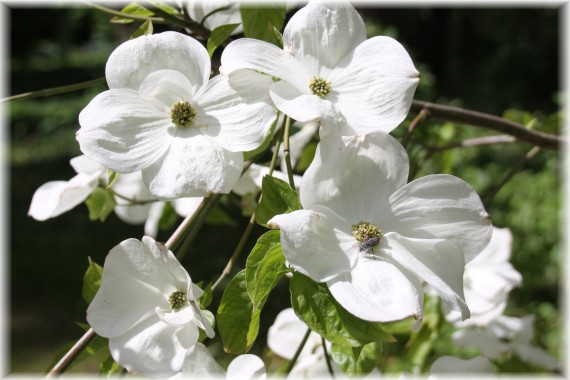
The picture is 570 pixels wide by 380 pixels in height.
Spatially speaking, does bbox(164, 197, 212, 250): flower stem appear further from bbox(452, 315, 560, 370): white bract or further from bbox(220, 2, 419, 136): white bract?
bbox(452, 315, 560, 370): white bract

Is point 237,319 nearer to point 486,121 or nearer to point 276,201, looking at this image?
point 276,201

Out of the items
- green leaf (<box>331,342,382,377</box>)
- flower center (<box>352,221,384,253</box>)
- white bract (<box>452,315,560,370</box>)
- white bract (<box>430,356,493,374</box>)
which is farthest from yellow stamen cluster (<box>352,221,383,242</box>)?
white bract (<box>452,315,560,370</box>)

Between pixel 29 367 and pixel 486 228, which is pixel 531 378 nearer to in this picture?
pixel 486 228

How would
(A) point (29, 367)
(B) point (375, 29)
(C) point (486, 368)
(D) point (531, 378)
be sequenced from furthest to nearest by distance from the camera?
1. (A) point (29, 367)
2. (B) point (375, 29)
3. (D) point (531, 378)
4. (C) point (486, 368)

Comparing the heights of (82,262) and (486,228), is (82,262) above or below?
below

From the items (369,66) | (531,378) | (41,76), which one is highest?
(369,66)

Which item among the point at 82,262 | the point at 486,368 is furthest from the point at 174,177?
the point at 82,262

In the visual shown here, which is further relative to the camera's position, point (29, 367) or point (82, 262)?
point (82, 262)

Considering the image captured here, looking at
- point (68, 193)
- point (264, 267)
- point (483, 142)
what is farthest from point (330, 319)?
point (483, 142)
